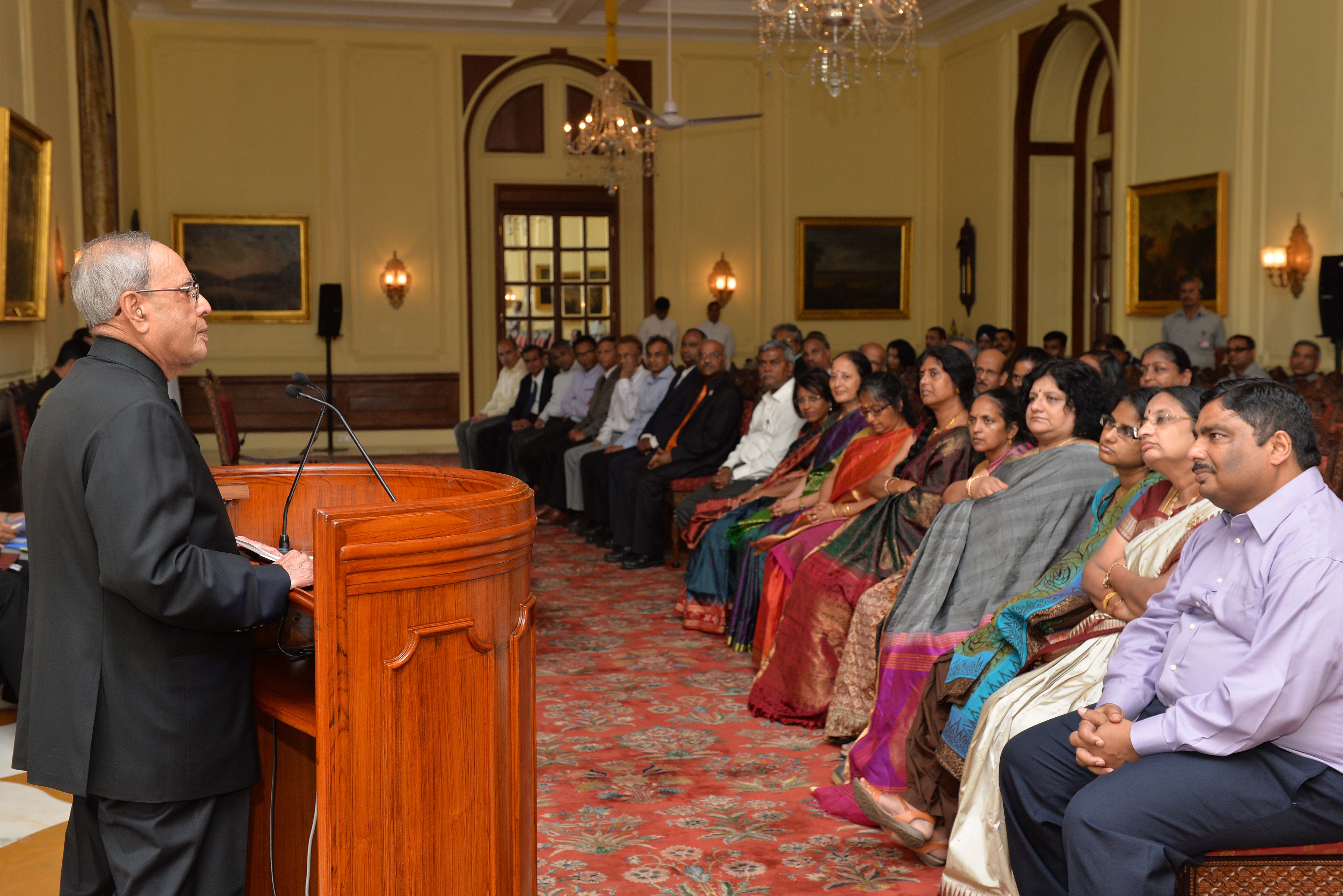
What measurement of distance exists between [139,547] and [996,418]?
301cm

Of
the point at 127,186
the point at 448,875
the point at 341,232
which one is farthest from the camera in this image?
the point at 341,232

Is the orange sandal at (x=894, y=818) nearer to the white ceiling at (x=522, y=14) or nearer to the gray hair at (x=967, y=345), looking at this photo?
the gray hair at (x=967, y=345)

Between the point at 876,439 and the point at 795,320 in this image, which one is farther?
the point at 795,320

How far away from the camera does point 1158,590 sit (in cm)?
279

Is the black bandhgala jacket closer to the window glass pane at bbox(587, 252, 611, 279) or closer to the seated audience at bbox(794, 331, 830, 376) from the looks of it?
the seated audience at bbox(794, 331, 830, 376)

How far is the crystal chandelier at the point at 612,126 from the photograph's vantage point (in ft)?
30.1

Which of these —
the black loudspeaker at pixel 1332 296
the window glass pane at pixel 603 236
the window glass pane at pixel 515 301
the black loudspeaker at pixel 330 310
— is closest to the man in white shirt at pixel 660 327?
the window glass pane at pixel 603 236

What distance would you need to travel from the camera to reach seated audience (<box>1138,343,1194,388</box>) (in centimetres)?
527

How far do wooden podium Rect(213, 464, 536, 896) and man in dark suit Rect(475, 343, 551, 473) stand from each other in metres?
8.22

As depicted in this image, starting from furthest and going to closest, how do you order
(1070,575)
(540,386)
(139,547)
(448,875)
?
1. (540,386)
2. (1070,575)
3. (448,875)
4. (139,547)

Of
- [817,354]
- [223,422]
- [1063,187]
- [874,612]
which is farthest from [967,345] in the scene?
[1063,187]

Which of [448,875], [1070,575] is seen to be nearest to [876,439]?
[1070,575]

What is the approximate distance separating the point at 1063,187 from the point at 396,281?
724cm

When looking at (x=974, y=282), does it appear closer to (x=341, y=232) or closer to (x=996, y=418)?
(x=341, y=232)
